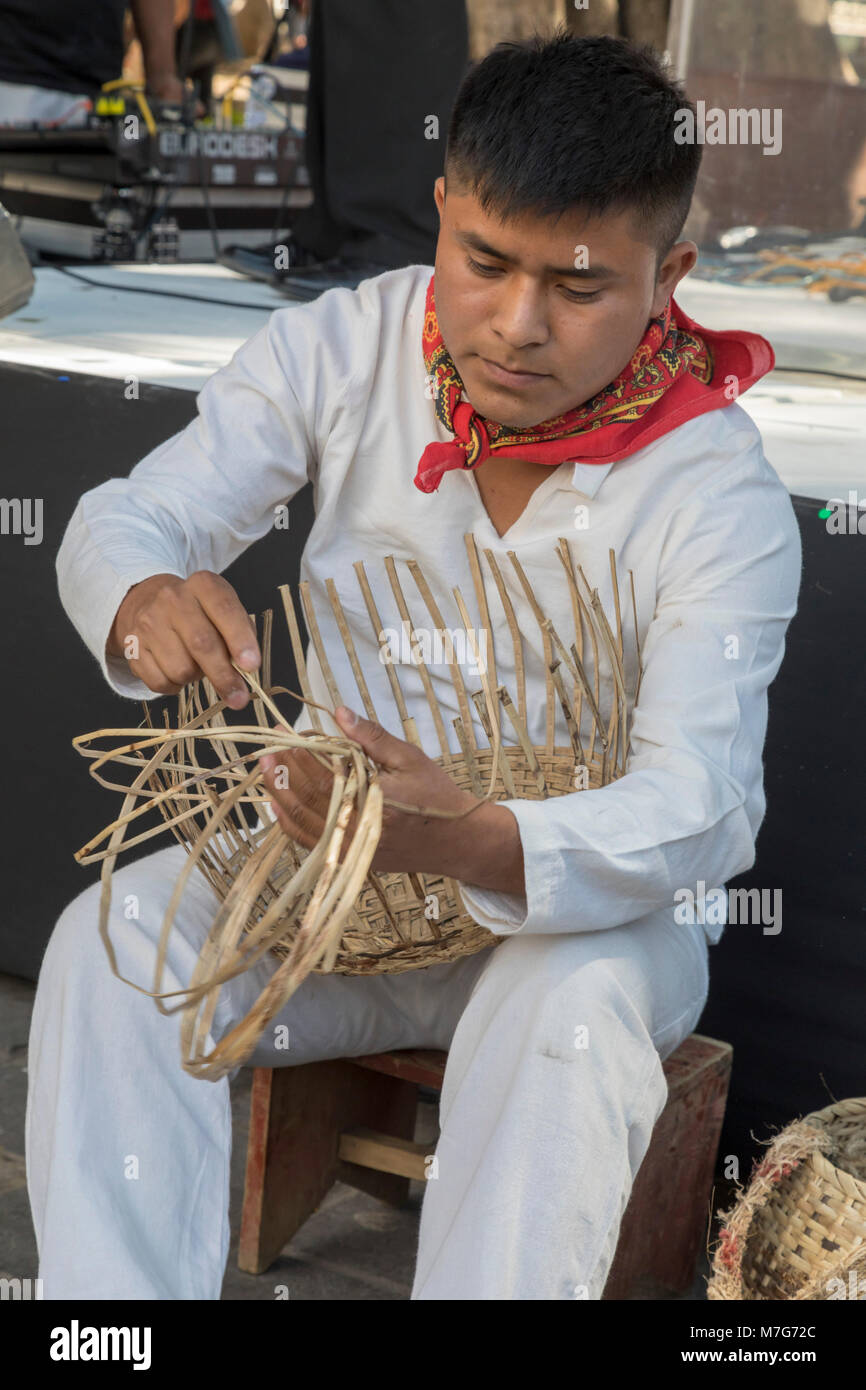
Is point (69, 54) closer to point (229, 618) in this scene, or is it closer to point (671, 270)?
point (671, 270)

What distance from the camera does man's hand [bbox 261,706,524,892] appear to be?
3.32ft

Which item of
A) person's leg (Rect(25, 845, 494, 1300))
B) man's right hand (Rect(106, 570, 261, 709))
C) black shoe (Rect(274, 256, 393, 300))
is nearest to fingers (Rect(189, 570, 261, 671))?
man's right hand (Rect(106, 570, 261, 709))

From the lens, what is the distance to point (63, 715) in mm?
2047

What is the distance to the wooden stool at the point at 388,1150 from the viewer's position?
4.71 feet

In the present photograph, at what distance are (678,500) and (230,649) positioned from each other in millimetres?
417

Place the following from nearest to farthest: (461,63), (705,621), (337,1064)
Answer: (705,621) → (337,1064) → (461,63)

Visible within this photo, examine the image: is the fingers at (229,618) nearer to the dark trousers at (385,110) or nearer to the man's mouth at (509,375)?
the man's mouth at (509,375)

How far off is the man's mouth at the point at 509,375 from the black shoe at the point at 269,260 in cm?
182

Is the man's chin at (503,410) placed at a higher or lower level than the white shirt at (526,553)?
higher

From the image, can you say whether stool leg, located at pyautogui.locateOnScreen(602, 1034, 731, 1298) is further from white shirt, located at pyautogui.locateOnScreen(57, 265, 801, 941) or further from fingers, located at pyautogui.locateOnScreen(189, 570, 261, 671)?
fingers, located at pyautogui.locateOnScreen(189, 570, 261, 671)

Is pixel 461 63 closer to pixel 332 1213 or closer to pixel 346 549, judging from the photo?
pixel 346 549

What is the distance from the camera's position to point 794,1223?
1.33m

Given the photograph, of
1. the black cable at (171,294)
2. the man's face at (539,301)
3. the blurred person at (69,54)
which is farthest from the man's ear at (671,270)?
Result: the blurred person at (69,54)
